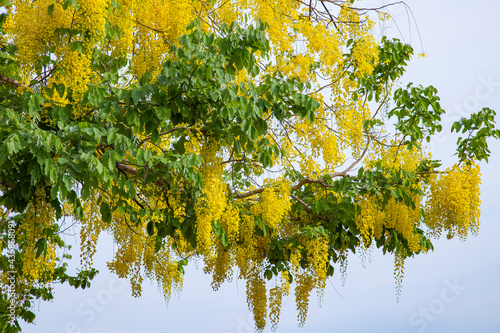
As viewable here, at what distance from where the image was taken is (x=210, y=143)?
411 centimetres

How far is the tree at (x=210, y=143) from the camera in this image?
3.81m

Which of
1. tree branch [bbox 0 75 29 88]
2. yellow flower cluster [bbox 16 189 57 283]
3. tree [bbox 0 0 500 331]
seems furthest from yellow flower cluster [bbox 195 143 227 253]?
tree branch [bbox 0 75 29 88]

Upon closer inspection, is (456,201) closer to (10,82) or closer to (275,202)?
(275,202)

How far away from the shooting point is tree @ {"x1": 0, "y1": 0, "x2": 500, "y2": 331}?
3807mm

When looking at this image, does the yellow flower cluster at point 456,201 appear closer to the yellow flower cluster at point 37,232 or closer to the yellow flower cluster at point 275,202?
the yellow flower cluster at point 275,202

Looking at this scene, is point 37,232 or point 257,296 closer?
point 37,232

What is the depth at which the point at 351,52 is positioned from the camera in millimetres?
5156

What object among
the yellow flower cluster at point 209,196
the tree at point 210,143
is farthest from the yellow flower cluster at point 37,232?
the yellow flower cluster at point 209,196

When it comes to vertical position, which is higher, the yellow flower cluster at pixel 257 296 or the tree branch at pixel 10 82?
the tree branch at pixel 10 82

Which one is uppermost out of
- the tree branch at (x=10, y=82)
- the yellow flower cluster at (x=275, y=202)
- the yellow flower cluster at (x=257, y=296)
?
the tree branch at (x=10, y=82)

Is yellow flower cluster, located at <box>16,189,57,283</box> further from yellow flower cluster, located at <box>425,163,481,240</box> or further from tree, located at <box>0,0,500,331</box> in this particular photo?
yellow flower cluster, located at <box>425,163,481,240</box>

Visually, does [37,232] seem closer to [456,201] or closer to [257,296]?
[257,296]

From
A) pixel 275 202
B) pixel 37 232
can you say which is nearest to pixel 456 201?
pixel 275 202

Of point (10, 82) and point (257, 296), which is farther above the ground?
point (10, 82)
